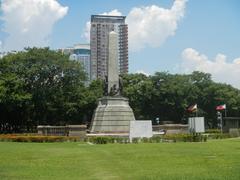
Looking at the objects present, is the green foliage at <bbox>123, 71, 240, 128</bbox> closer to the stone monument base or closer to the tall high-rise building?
the tall high-rise building

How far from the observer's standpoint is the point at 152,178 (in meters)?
12.3

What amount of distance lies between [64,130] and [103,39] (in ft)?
150

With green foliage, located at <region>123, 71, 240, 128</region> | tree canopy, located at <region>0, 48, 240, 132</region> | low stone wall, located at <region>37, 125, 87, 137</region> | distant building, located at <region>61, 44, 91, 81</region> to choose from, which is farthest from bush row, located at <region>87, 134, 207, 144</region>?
distant building, located at <region>61, 44, 91, 81</region>

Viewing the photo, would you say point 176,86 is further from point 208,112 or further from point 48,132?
point 48,132

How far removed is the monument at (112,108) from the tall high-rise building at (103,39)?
30.3 metres

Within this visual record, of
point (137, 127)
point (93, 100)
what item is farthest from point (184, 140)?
point (93, 100)

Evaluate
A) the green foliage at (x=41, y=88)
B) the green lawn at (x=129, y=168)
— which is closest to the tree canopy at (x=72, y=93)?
the green foliage at (x=41, y=88)

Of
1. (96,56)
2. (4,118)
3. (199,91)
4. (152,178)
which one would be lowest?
(152,178)

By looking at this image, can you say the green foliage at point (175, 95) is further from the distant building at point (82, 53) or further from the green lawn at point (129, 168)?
the green lawn at point (129, 168)

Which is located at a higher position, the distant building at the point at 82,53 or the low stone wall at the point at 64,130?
the distant building at the point at 82,53

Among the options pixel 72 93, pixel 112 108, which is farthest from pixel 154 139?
pixel 72 93

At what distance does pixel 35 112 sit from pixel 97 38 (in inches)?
1008

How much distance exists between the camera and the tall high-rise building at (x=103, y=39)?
80688 millimetres

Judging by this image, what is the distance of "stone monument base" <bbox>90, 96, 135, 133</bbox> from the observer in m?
43.4
